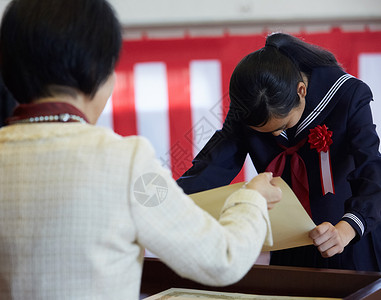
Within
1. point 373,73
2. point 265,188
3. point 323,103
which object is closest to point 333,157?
point 323,103

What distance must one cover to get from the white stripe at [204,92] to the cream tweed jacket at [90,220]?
2.97 m

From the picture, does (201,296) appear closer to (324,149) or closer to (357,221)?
(357,221)

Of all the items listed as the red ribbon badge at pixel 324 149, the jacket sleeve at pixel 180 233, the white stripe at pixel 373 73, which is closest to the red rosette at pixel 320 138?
the red ribbon badge at pixel 324 149

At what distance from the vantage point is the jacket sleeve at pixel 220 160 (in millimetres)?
1432

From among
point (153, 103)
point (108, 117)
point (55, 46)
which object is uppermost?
point (55, 46)

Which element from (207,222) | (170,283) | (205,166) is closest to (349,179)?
(205,166)

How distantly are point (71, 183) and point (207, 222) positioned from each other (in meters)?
0.20

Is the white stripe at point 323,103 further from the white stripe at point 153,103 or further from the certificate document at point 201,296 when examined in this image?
the white stripe at point 153,103

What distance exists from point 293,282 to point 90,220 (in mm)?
514

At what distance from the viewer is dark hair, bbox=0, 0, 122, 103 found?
2.23 feet

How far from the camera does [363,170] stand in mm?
1241

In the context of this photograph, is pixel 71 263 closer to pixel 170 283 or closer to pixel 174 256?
pixel 174 256

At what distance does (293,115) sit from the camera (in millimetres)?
1379

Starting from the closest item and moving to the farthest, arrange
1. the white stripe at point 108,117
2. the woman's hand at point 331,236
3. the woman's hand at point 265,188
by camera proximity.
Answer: the woman's hand at point 265,188 → the woman's hand at point 331,236 → the white stripe at point 108,117
